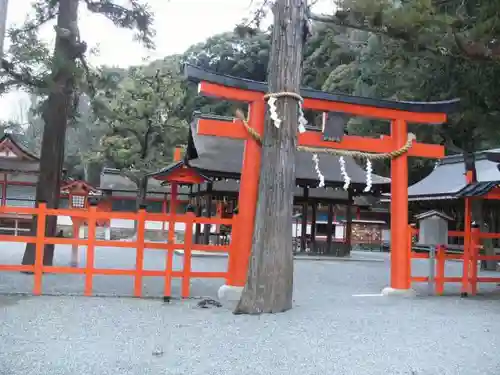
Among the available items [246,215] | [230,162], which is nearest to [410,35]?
[246,215]

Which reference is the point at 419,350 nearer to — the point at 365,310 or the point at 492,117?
the point at 365,310

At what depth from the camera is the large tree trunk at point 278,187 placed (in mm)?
6344

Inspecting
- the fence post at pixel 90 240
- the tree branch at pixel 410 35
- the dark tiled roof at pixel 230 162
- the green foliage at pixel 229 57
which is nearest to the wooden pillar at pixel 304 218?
the dark tiled roof at pixel 230 162

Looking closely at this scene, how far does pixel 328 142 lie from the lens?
832 cm

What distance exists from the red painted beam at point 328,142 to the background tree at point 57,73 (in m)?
3.28

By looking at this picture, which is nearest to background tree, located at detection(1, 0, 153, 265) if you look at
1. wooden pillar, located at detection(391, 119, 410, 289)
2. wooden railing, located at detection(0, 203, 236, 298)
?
wooden railing, located at detection(0, 203, 236, 298)

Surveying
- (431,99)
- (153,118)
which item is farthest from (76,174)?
(431,99)

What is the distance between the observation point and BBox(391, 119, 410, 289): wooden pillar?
8594 millimetres

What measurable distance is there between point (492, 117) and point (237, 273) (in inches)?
277

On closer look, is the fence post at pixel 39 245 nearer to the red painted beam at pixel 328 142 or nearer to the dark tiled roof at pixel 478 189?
the red painted beam at pixel 328 142

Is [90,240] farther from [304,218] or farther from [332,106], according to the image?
[304,218]

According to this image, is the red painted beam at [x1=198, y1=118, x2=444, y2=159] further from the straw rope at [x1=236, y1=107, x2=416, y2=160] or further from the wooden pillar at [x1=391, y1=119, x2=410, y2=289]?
the wooden pillar at [x1=391, y1=119, x2=410, y2=289]

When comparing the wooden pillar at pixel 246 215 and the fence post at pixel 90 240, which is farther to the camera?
the wooden pillar at pixel 246 215

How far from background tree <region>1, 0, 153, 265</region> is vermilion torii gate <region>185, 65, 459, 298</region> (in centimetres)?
326
